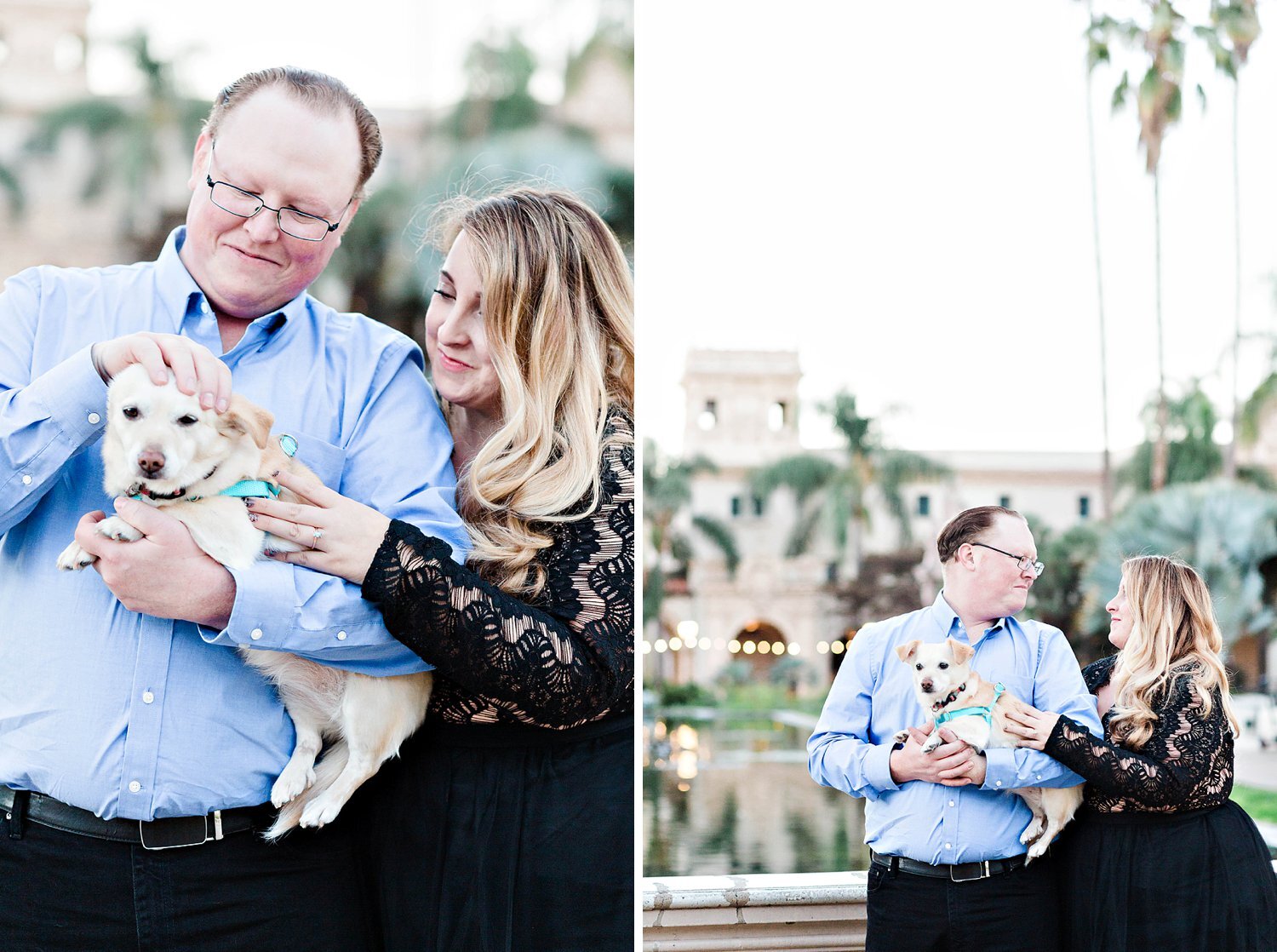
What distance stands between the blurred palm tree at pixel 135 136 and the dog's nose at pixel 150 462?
0.52 metres

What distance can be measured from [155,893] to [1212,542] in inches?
163

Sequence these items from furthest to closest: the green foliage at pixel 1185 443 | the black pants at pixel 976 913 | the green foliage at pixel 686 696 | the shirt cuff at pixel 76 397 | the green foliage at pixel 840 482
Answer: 1. the green foliage at pixel 686 696
2. the green foliage at pixel 840 482
3. the green foliage at pixel 1185 443
4. the black pants at pixel 976 913
5. the shirt cuff at pixel 76 397

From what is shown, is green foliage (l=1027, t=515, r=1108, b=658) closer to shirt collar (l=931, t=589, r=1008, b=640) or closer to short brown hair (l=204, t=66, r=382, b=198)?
shirt collar (l=931, t=589, r=1008, b=640)

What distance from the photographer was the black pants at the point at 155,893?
1.88m

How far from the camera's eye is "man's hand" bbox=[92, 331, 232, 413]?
182 centimetres

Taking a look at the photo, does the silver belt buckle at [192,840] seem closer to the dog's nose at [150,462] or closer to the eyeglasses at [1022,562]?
the dog's nose at [150,462]

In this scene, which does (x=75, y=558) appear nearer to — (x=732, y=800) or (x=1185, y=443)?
(x=1185, y=443)

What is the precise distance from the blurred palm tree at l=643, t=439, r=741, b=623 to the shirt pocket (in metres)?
14.4

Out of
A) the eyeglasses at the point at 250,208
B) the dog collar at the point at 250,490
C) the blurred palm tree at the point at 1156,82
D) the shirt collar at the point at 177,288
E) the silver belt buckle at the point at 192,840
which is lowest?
the silver belt buckle at the point at 192,840

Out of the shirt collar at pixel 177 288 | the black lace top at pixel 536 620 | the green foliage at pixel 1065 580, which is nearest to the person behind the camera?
the black lace top at pixel 536 620

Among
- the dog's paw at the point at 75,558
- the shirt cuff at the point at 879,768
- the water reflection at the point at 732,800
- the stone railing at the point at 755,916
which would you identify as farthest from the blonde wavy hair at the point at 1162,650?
the water reflection at the point at 732,800

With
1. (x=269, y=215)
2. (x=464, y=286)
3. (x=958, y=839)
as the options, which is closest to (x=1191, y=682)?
(x=958, y=839)

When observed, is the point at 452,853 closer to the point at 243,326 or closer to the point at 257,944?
the point at 257,944

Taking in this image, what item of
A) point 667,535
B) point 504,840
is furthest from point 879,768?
point 667,535
